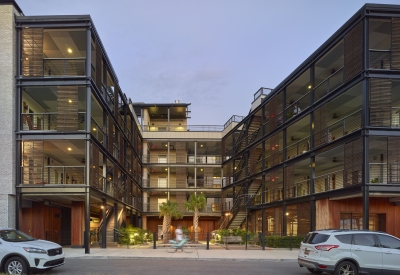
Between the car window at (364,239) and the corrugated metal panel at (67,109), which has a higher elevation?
the corrugated metal panel at (67,109)

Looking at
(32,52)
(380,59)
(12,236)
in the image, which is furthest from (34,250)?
(380,59)

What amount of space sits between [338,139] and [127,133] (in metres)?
19.7

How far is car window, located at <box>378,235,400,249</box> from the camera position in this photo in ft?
41.1

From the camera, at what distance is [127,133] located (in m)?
35.3

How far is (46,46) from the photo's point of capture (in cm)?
2317

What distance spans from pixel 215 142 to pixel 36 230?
27.7 metres

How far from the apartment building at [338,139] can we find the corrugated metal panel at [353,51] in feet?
0.17

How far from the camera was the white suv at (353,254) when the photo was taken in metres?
12.1

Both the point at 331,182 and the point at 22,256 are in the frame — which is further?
the point at 331,182

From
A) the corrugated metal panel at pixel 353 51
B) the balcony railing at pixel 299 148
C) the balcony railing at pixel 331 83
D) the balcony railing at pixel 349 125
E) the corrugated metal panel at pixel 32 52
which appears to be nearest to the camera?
the corrugated metal panel at pixel 353 51

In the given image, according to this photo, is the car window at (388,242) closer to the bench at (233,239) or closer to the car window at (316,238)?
the car window at (316,238)

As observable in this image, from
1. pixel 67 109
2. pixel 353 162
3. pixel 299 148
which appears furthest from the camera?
pixel 299 148

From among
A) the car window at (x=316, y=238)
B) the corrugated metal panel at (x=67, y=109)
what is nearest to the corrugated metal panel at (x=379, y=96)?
the car window at (x=316, y=238)

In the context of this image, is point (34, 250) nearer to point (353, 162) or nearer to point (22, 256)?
point (22, 256)
